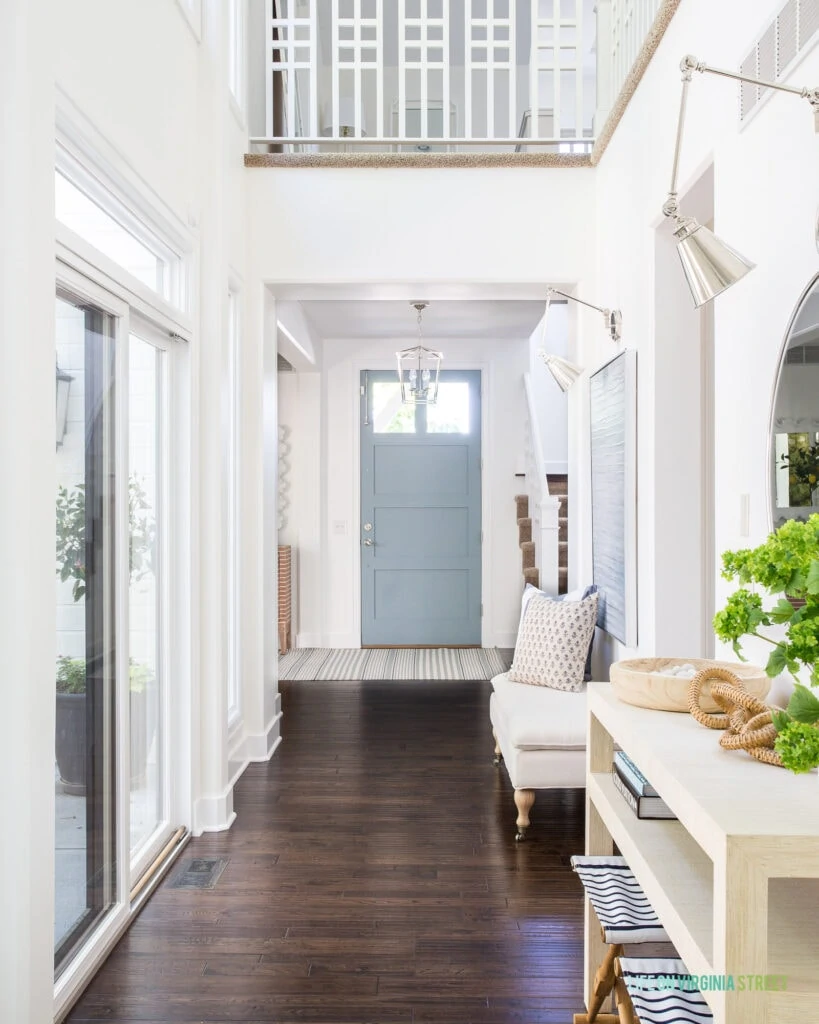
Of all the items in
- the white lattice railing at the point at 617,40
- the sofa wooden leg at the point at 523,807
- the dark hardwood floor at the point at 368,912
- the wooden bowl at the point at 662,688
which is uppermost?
the white lattice railing at the point at 617,40

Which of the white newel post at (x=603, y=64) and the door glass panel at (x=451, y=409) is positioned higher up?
the white newel post at (x=603, y=64)

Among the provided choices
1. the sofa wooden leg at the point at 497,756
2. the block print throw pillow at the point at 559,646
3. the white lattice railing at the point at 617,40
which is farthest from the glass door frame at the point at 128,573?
the white lattice railing at the point at 617,40

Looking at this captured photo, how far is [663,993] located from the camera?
139 cm

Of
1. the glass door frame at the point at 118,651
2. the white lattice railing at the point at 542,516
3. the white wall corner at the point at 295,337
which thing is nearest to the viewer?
the glass door frame at the point at 118,651

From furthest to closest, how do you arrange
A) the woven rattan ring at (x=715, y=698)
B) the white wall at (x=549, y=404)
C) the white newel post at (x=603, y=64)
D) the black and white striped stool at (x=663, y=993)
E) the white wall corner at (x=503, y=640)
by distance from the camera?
the white wall corner at (x=503, y=640)
the white wall at (x=549, y=404)
the white newel post at (x=603, y=64)
the woven rattan ring at (x=715, y=698)
the black and white striped stool at (x=663, y=993)

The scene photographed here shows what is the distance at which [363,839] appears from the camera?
3105 mm

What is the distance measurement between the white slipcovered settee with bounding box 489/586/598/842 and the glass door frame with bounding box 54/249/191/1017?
1.28 meters

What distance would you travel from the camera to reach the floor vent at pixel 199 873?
108 inches

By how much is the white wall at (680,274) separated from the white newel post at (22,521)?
163cm

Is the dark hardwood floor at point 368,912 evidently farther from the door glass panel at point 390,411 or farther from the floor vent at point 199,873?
the door glass panel at point 390,411

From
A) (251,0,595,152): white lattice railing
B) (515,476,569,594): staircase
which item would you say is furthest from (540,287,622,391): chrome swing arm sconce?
(515,476,569,594): staircase

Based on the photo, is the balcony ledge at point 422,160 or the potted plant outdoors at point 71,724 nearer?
the potted plant outdoors at point 71,724

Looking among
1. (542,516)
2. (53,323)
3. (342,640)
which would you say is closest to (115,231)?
(53,323)

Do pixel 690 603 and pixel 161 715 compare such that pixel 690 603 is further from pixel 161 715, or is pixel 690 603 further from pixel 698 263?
pixel 161 715
